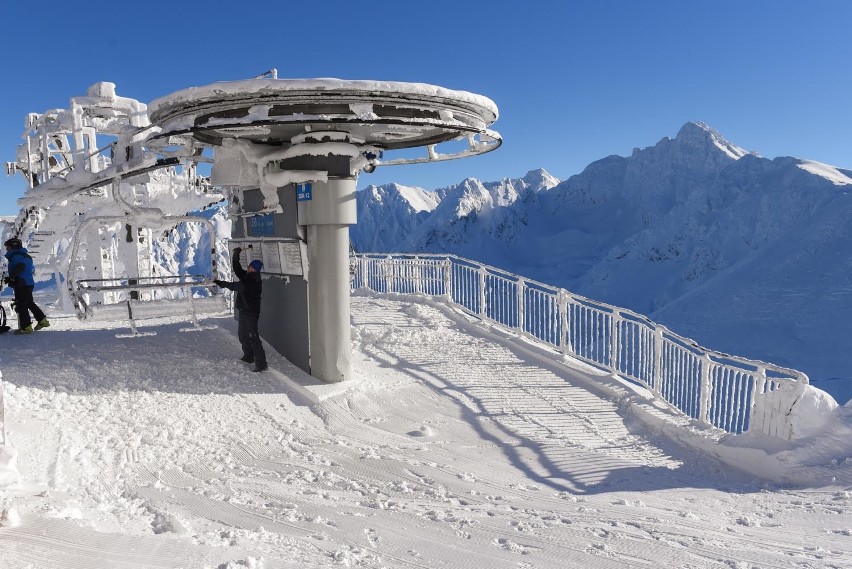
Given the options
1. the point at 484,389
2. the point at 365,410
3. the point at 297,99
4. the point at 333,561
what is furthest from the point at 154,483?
the point at 484,389

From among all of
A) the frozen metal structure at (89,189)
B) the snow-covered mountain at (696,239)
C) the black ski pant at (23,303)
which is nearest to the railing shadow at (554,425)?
the black ski pant at (23,303)

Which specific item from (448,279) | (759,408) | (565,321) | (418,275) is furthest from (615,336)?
(418,275)

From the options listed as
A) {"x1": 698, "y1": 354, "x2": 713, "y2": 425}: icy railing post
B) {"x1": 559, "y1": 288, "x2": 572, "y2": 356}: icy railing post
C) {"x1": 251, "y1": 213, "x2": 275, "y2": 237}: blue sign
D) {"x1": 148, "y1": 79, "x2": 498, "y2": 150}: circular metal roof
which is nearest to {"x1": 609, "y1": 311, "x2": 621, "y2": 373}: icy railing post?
{"x1": 559, "y1": 288, "x2": 572, "y2": 356}: icy railing post

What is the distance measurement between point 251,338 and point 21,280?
453 cm

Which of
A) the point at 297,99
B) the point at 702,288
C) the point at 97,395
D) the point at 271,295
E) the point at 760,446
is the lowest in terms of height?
the point at 702,288

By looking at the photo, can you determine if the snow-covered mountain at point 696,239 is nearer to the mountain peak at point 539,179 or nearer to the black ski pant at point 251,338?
the mountain peak at point 539,179

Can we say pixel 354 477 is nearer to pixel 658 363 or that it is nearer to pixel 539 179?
pixel 658 363

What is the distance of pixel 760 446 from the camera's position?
6758 millimetres

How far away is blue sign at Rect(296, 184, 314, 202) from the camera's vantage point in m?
8.77

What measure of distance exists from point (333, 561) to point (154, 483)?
2229 mm

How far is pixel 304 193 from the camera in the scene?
8.84 metres

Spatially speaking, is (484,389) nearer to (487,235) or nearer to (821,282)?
(821,282)

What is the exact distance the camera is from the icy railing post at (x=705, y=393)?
8117 mm

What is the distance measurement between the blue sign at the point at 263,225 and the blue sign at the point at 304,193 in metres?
0.95
